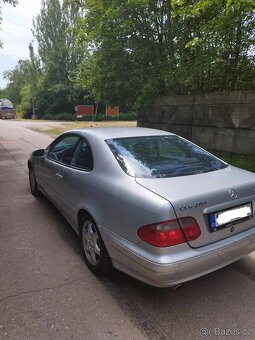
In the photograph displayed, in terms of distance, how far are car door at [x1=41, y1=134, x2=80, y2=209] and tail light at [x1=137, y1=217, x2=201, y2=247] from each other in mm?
1817

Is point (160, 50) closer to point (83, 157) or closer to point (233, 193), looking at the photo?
point (83, 157)

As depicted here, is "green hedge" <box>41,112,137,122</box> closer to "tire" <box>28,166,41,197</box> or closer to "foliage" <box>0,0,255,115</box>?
"foliage" <box>0,0,255,115</box>

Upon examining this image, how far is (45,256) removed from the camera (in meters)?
3.56

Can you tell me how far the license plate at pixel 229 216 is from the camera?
2.56 meters

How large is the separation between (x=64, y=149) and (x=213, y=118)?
5293mm

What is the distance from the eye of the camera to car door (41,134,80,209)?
4016mm

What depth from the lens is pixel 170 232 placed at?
2.38 meters

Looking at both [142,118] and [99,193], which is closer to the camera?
[99,193]

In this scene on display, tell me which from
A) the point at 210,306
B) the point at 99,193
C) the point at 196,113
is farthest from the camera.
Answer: the point at 196,113

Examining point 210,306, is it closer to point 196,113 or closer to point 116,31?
point 196,113

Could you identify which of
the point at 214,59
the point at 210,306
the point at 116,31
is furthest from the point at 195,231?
the point at 116,31

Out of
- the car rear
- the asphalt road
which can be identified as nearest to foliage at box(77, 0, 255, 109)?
the car rear

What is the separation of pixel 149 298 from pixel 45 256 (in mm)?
1373

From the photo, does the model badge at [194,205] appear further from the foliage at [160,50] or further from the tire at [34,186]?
the foliage at [160,50]
